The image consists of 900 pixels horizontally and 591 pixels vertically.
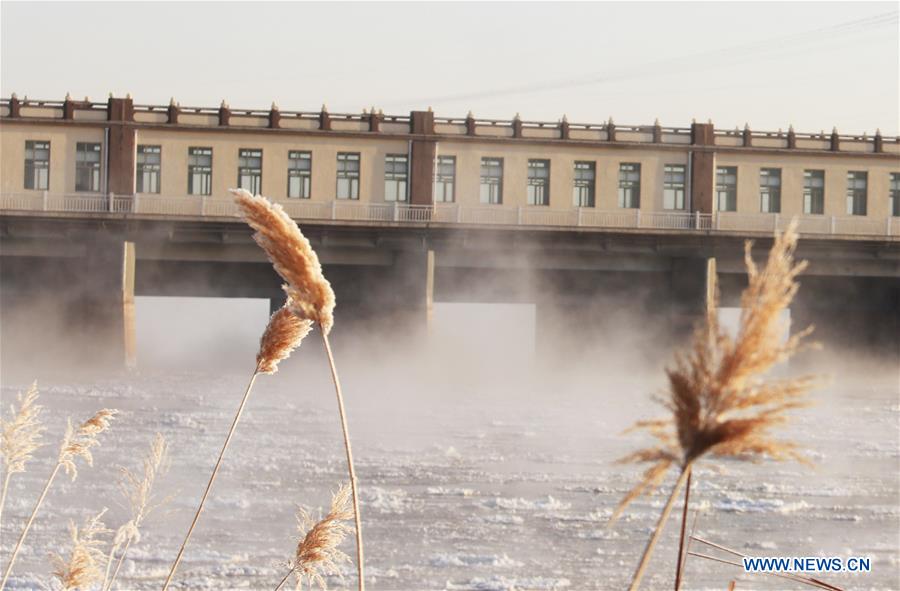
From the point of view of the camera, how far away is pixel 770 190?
4784 centimetres

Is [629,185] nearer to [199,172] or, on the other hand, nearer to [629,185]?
[629,185]

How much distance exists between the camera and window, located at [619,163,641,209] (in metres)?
46.9

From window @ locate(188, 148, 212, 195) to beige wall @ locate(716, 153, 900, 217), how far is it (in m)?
20.4

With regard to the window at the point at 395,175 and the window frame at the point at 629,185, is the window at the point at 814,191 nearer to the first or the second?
the window frame at the point at 629,185

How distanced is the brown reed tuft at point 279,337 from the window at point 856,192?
47.8 metres

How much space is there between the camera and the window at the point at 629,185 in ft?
154

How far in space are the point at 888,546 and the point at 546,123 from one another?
1308 inches

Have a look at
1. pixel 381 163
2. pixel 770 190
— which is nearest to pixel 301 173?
pixel 381 163

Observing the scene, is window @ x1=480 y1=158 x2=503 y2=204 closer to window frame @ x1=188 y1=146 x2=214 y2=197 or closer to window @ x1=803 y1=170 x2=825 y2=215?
window frame @ x1=188 y1=146 x2=214 y2=197

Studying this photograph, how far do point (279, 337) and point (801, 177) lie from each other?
46719 mm

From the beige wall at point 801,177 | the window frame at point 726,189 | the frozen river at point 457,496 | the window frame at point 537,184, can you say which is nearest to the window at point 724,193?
the window frame at point 726,189

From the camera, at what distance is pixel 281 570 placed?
13000 mm

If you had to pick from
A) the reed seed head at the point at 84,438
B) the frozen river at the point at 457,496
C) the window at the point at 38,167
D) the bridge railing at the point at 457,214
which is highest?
the window at the point at 38,167

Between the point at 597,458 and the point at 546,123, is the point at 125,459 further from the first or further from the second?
the point at 546,123
